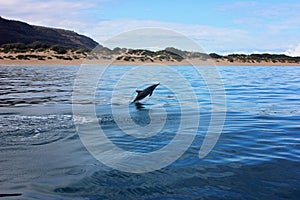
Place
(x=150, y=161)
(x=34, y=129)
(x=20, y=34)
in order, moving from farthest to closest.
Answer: (x=20, y=34) → (x=34, y=129) → (x=150, y=161)

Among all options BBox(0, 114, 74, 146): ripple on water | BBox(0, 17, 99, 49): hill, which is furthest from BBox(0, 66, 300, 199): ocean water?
BBox(0, 17, 99, 49): hill

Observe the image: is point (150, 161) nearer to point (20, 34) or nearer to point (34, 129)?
point (34, 129)

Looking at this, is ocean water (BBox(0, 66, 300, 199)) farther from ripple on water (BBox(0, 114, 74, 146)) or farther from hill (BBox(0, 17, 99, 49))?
hill (BBox(0, 17, 99, 49))

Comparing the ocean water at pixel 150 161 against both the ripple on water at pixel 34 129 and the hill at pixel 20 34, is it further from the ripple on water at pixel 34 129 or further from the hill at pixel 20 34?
the hill at pixel 20 34

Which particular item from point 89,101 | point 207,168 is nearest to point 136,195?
point 207,168

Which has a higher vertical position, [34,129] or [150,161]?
[34,129]

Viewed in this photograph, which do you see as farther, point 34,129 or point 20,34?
point 20,34

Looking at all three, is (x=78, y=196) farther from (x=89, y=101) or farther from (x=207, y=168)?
(x=89, y=101)

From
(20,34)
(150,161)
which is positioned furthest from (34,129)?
(20,34)

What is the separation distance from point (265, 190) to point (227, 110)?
7.59 metres

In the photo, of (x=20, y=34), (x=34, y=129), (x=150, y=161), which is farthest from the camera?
(x=20, y=34)

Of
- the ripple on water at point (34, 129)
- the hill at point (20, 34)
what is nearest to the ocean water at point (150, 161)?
the ripple on water at point (34, 129)

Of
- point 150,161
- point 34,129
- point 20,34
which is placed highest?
point 20,34

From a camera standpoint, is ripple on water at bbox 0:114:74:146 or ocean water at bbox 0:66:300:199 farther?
ripple on water at bbox 0:114:74:146
